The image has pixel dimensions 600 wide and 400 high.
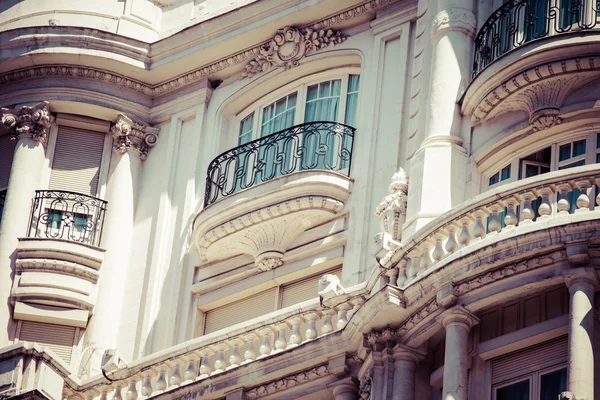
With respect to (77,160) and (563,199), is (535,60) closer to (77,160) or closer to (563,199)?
(563,199)

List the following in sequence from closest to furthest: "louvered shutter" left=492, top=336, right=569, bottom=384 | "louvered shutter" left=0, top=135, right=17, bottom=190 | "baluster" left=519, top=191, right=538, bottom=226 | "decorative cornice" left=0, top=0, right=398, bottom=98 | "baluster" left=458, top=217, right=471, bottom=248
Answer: "louvered shutter" left=492, top=336, right=569, bottom=384
"baluster" left=519, top=191, right=538, bottom=226
"baluster" left=458, top=217, right=471, bottom=248
"decorative cornice" left=0, top=0, right=398, bottom=98
"louvered shutter" left=0, top=135, right=17, bottom=190

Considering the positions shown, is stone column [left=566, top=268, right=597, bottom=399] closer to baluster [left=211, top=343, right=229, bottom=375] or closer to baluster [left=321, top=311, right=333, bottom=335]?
baluster [left=321, top=311, right=333, bottom=335]

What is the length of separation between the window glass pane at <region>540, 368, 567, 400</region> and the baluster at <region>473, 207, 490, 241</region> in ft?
6.35

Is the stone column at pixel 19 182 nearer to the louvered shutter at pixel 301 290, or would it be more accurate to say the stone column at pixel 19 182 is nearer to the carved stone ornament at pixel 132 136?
the carved stone ornament at pixel 132 136

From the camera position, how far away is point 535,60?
2247cm

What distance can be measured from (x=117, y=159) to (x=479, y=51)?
6.72 m

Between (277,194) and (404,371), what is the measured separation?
4.73m

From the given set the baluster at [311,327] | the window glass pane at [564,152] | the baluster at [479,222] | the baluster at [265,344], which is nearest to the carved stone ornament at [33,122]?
the baluster at [265,344]

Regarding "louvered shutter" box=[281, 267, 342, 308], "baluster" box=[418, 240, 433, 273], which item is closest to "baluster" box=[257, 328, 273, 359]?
"louvered shutter" box=[281, 267, 342, 308]

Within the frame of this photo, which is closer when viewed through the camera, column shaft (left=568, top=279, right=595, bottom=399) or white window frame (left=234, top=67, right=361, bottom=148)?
column shaft (left=568, top=279, right=595, bottom=399)

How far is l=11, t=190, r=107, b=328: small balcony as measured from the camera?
86.2 ft

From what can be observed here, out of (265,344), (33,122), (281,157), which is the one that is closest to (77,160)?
(33,122)

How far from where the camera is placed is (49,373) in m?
23.3

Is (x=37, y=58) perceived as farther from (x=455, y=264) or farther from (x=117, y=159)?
(x=455, y=264)
